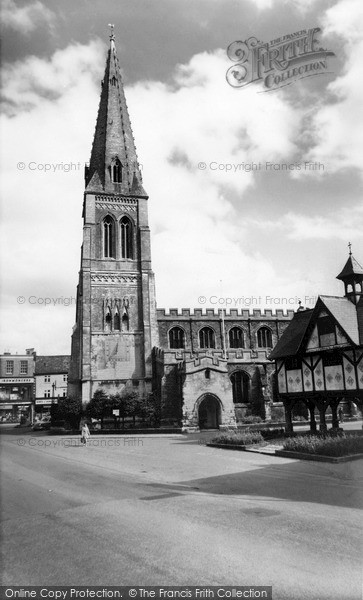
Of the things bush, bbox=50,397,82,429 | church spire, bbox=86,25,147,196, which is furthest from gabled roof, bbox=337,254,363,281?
church spire, bbox=86,25,147,196

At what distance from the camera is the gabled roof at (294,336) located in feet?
77.4

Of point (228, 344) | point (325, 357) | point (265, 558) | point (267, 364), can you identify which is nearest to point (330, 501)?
point (265, 558)

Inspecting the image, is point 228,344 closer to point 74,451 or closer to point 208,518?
point 74,451

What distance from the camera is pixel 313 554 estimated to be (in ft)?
22.2

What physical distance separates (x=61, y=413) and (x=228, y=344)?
1843 centimetres

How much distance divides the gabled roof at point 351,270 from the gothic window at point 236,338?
82.3 ft

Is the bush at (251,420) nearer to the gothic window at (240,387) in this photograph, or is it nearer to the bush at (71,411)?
the gothic window at (240,387)

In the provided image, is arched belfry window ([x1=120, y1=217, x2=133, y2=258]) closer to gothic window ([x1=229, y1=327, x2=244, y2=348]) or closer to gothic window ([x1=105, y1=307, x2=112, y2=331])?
gothic window ([x1=105, y1=307, x2=112, y2=331])

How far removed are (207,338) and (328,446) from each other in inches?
1220

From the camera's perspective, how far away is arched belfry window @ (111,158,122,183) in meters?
47.6

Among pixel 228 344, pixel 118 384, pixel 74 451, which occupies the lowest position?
pixel 74 451

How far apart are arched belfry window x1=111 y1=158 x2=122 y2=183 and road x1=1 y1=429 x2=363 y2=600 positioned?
3730 centimetres

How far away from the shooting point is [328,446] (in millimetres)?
16359

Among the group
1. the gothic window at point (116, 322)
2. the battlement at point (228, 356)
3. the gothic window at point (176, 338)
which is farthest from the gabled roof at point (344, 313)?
the gothic window at point (176, 338)
